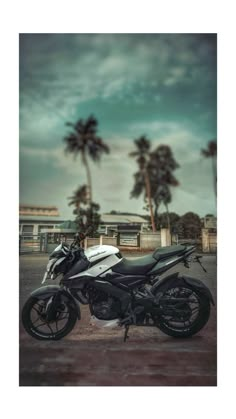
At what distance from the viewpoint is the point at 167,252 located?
337cm

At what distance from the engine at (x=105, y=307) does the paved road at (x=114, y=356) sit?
137 millimetres

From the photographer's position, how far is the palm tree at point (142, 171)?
11.6ft

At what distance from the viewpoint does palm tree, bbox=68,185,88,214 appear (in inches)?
138

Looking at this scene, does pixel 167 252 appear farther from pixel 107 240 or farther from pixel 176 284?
pixel 107 240

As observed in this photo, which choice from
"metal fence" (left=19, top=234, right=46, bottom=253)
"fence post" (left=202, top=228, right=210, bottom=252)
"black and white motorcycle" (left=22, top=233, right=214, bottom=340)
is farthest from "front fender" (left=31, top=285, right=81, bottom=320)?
"fence post" (left=202, top=228, right=210, bottom=252)

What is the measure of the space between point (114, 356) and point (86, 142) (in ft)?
5.96

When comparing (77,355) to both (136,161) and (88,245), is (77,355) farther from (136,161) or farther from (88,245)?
(136,161)

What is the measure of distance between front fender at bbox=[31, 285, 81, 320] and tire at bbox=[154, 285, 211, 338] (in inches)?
28.9

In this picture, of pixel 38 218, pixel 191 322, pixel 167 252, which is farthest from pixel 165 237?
pixel 38 218

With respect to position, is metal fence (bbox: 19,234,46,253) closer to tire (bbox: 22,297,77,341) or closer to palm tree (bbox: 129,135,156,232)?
tire (bbox: 22,297,77,341)

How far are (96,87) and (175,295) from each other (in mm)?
1899

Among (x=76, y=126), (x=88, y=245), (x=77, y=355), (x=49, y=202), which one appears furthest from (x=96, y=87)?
(x=77, y=355)
